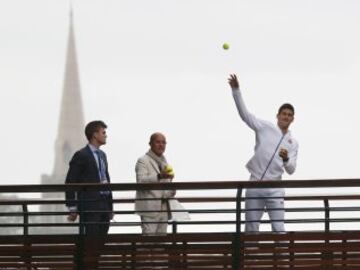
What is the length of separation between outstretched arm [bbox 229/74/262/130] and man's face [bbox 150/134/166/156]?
960mm

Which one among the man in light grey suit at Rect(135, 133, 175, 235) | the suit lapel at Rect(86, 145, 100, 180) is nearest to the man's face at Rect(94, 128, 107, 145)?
the suit lapel at Rect(86, 145, 100, 180)

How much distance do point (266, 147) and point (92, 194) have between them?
1.86 metres

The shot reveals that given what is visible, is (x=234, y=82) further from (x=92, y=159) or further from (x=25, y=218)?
(x=25, y=218)

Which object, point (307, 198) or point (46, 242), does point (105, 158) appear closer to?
point (46, 242)

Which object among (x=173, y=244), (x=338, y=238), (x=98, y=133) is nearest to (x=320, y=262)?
(x=338, y=238)

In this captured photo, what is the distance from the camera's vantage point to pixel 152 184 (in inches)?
605

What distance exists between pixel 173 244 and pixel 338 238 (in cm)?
→ 164

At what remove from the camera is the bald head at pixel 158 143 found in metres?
15.6

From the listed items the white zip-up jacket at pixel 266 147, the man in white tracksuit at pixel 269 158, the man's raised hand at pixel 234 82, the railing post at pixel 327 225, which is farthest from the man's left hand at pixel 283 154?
the man's raised hand at pixel 234 82

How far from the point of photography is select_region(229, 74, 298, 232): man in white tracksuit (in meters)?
15.9

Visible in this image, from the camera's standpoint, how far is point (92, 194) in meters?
15.7

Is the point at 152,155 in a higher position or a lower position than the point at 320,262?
higher

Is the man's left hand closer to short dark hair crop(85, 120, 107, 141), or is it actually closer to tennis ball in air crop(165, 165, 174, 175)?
tennis ball in air crop(165, 165, 174, 175)

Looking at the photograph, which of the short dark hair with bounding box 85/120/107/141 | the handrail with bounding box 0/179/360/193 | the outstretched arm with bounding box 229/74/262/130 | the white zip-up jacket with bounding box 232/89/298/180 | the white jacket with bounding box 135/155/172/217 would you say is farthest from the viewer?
the white zip-up jacket with bounding box 232/89/298/180
